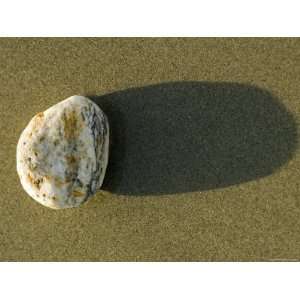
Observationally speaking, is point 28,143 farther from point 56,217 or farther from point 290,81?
point 290,81

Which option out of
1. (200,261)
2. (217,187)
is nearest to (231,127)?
(217,187)

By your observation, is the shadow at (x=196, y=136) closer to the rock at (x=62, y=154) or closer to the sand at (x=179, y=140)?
the sand at (x=179, y=140)

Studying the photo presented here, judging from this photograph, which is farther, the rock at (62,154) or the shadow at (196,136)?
the shadow at (196,136)

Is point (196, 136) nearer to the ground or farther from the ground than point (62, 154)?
farther from the ground

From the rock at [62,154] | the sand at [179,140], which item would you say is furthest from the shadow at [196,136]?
the rock at [62,154]

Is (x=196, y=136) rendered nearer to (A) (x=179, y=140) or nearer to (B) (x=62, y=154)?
(A) (x=179, y=140)

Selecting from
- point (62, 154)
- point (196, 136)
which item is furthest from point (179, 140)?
point (62, 154)
